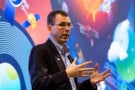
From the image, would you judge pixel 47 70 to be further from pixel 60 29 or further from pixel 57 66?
pixel 60 29

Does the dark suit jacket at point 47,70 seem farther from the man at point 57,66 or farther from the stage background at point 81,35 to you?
the stage background at point 81,35

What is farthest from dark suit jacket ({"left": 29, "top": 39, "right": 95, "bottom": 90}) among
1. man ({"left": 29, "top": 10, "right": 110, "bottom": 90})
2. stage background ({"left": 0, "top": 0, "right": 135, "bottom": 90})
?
stage background ({"left": 0, "top": 0, "right": 135, "bottom": 90})

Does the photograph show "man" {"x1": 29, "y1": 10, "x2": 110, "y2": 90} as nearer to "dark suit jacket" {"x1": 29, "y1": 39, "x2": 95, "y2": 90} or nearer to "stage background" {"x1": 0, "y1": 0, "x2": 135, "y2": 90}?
"dark suit jacket" {"x1": 29, "y1": 39, "x2": 95, "y2": 90}

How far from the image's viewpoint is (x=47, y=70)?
5.73 feet

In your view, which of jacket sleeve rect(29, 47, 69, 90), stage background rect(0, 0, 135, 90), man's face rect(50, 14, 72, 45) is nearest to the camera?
jacket sleeve rect(29, 47, 69, 90)

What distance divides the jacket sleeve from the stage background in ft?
1.91

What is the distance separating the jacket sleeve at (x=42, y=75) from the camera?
1672mm

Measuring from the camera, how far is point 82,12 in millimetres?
2859

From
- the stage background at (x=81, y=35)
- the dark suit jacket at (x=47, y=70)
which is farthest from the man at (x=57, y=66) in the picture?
the stage background at (x=81, y=35)

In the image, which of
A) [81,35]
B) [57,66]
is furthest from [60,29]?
[81,35]

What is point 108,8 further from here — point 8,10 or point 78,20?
point 8,10

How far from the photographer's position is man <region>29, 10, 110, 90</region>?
5.50 feet

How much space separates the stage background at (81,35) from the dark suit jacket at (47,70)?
0.57 meters

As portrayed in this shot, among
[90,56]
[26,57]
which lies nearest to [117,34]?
[90,56]
